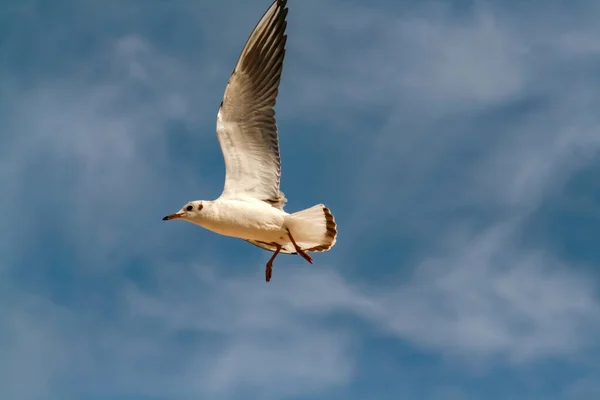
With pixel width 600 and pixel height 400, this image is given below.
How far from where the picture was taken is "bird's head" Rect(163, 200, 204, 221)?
35.6 feet

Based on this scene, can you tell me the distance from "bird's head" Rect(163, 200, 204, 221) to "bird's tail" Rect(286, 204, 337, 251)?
4.52 feet

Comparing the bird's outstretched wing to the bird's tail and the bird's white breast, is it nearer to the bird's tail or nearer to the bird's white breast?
the bird's white breast

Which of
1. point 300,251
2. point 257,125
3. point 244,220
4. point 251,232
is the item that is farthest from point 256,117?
point 300,251

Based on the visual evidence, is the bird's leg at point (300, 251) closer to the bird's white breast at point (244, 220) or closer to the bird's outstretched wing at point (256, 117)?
the bird's white breast at point (244, 220)

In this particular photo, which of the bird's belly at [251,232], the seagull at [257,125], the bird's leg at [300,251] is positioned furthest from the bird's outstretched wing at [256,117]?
the bird's leg at [300,251]

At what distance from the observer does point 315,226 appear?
10711mm

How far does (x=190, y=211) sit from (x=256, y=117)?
6.27ft

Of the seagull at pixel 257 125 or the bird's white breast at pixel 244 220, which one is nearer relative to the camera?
the bird's white breast at pixel 244 220

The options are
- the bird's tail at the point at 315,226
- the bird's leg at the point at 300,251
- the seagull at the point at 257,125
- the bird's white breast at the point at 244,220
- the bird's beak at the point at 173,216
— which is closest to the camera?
the bird's tail at the point at 315,226

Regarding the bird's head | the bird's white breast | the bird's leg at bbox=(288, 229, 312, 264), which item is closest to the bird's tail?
the bird's leg at bbox=(288, 229, 312, 264)

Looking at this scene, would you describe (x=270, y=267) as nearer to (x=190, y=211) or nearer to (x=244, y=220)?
(x=244, y=220)

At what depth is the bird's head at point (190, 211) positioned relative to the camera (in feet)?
35.6

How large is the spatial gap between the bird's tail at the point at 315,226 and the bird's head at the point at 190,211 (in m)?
A: 1.38

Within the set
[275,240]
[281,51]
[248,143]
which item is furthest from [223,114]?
[275,240]
